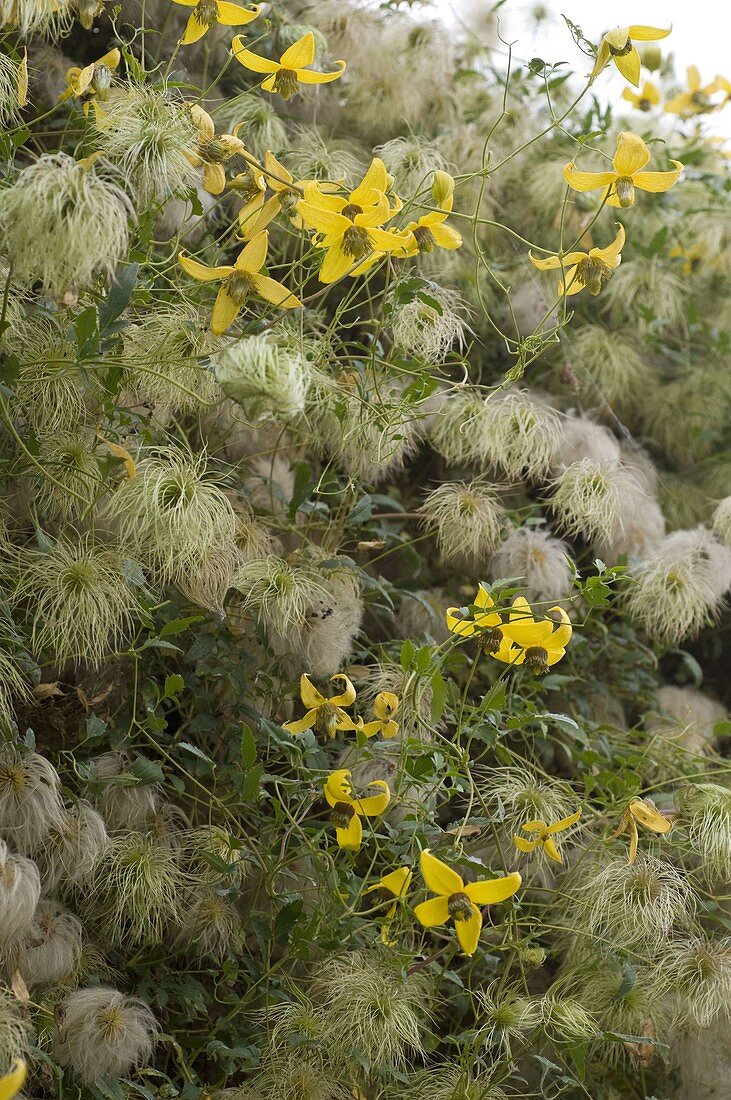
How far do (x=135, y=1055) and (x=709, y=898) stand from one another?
0.73 metres

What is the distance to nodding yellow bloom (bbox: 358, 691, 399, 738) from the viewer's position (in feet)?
3.68

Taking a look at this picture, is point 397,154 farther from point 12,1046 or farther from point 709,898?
point 12,1046

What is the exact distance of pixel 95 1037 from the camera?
1.00 meters

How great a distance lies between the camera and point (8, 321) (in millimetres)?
1123

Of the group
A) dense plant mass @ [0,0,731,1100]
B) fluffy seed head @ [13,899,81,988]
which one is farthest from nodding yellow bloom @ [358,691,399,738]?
fluffy seed head @ [13,899,81,988]

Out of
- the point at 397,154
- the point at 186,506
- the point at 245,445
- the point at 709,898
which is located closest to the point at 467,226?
the point at 397,154

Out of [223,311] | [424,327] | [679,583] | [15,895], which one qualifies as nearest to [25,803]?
[15,895]

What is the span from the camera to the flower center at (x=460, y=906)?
944 millimetres

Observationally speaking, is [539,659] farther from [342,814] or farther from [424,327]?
[424,327]

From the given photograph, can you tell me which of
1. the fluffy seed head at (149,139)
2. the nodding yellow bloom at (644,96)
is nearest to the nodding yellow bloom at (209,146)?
the fluffy seed head at (149,139)

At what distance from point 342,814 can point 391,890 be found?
9cm

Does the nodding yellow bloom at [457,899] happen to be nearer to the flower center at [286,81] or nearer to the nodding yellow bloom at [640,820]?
the nodding yellow bloom at [640,820]

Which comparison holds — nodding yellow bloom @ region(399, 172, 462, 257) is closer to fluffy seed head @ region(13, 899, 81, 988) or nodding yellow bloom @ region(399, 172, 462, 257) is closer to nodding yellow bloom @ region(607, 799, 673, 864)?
nodding yellow bloom @ region(607, 799, 673, 864)

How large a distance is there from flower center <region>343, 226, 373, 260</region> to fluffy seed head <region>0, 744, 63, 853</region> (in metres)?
0.57
